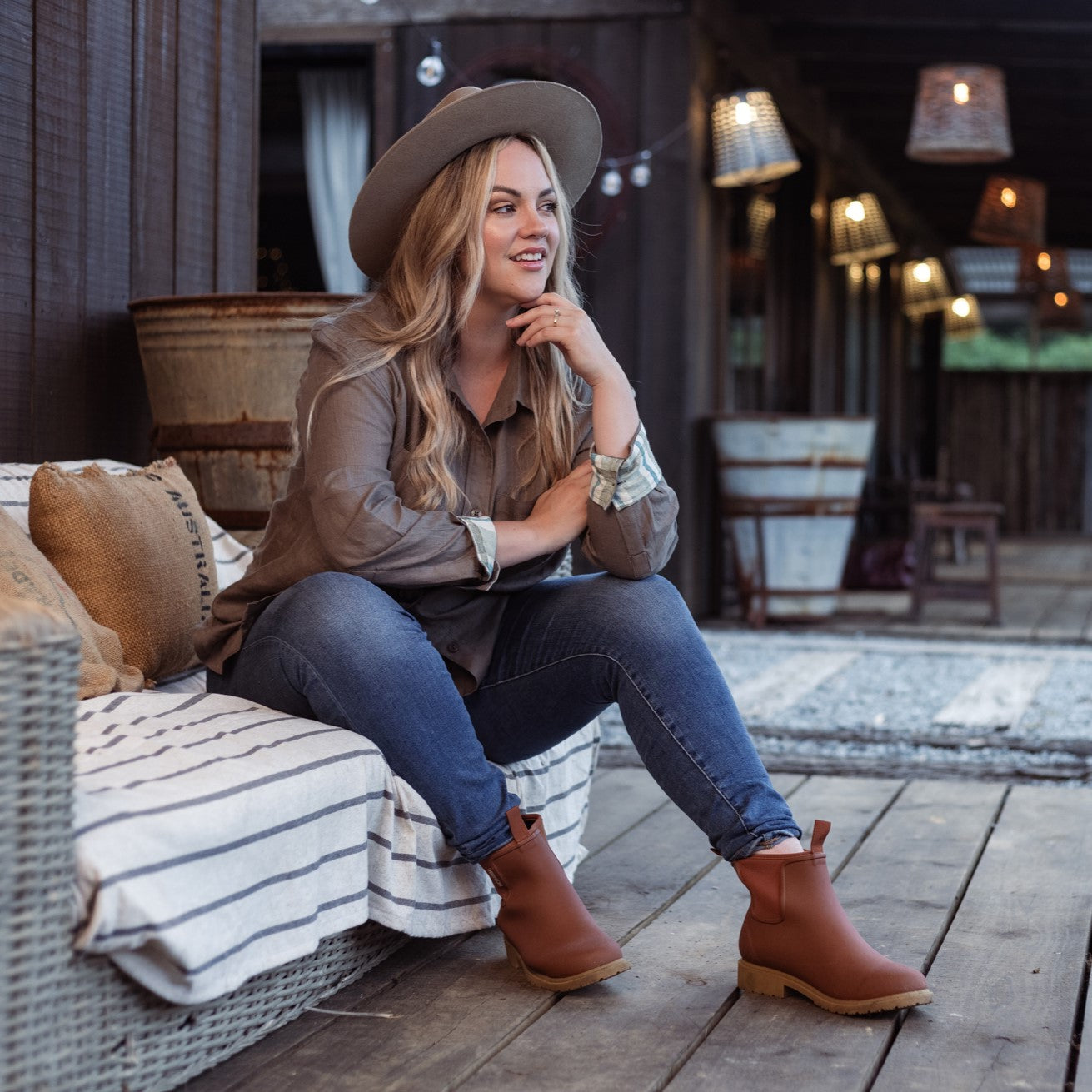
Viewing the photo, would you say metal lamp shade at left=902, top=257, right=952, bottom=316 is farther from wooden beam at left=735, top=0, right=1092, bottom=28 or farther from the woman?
the woman

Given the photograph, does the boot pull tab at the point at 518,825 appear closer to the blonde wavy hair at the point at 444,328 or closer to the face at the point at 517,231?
the blonde wavy hair at the point at 444,328

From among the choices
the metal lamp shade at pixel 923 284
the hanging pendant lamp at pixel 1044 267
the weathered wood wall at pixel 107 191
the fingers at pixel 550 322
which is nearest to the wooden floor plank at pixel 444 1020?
the fingers at pixel 550 322

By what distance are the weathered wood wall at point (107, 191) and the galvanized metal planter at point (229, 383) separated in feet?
0.45

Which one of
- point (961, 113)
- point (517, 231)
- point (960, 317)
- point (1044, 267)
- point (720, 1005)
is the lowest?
point (720, 1005)

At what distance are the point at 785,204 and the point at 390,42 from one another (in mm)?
2953

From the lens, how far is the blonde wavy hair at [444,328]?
203 centimetres

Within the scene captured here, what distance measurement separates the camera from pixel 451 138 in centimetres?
207

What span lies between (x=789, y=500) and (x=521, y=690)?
4.06m

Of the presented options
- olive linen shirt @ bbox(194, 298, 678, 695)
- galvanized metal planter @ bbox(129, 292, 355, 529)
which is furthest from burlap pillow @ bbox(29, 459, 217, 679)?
galvanized metal planter @ bbox(129, 292, 355, 529)

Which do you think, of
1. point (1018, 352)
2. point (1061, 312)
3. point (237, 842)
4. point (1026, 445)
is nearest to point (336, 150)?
point (237, 842)

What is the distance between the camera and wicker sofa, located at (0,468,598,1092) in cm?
128

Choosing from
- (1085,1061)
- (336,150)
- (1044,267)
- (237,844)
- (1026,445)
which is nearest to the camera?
(237,844)

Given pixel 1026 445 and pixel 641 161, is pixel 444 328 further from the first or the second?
pixel 1026 445

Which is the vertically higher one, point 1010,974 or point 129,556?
point 129,556
